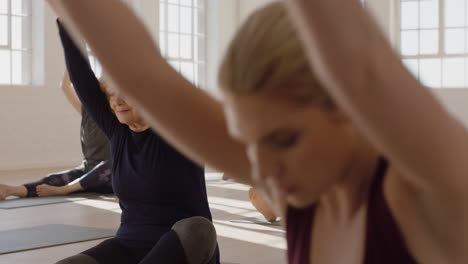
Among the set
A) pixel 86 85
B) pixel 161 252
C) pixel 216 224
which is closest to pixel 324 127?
pixel 86 85

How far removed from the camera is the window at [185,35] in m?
11.3

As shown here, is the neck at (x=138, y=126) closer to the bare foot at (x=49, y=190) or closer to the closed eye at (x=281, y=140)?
the closed eye at (x=281, y=140)

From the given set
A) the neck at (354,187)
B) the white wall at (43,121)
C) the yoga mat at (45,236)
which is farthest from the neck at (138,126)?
the white wall at (43,121)

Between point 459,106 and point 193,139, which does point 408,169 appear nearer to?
point 193,139

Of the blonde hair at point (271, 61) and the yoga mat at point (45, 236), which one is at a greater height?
the blonde hair at point (271, 61)

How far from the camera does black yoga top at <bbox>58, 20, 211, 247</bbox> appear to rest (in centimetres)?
237

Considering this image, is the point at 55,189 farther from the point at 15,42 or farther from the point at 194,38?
the point at 194,38

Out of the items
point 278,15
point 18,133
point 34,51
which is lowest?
point 18,133

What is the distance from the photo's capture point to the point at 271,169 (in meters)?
0.56

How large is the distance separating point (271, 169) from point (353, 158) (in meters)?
0.09

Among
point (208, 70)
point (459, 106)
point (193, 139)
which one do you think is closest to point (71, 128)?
point (208, 70)

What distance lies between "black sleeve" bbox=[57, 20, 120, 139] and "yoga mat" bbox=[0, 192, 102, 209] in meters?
3.09

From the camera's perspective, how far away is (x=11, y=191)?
18.7ft

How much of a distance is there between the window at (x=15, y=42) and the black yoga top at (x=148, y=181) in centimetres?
744
